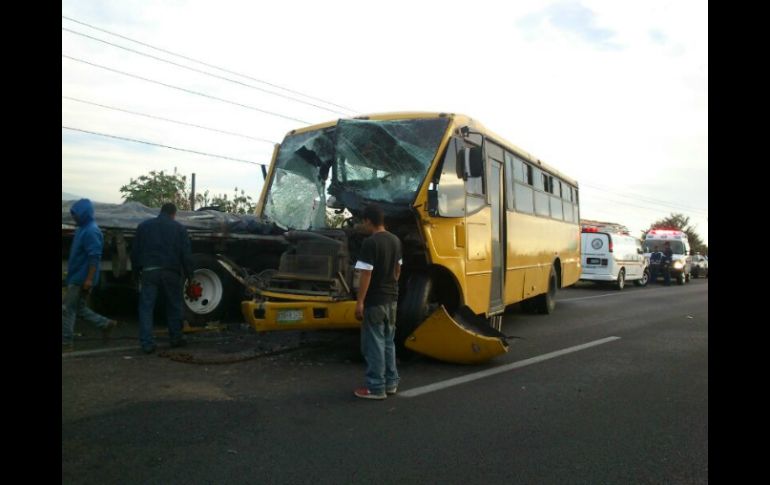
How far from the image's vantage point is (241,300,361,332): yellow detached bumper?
6.89 meters

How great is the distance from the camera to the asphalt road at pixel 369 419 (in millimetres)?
3904

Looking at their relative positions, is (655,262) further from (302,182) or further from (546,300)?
(302,182)

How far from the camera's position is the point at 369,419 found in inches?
197

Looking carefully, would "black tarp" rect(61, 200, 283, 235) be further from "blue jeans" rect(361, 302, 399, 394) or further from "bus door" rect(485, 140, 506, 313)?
"blue jeans" rect(361, 302, 399, 394)

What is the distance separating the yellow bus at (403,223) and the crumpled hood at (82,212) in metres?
2.15

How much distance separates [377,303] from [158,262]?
3.17 metres

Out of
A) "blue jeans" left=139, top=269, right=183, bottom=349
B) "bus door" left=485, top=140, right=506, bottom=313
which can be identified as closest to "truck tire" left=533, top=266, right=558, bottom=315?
"bus door" left=485, top=140, right=506, bottom=313

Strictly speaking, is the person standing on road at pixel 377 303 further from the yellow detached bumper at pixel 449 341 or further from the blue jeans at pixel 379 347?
the yellow detached bumper at pixel 449 341

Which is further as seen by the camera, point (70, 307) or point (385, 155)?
point (385, 155)

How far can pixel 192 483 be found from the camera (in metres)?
3.59

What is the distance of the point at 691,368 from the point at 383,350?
4.22 meters

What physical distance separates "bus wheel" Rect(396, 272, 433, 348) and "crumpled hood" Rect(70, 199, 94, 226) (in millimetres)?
3848

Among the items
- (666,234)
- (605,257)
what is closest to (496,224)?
(605,257)
